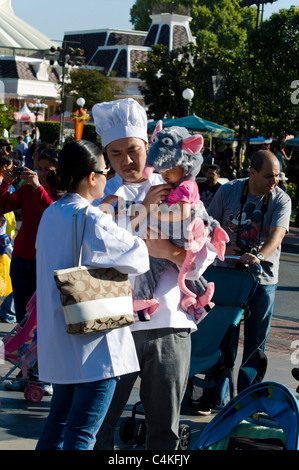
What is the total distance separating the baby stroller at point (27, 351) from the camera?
223 inches

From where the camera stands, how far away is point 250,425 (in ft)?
11.2

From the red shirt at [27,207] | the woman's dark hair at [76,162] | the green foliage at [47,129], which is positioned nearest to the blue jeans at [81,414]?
the woman's dark hair at [76,162]

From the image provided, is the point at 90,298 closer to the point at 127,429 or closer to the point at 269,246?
the point at 127,429

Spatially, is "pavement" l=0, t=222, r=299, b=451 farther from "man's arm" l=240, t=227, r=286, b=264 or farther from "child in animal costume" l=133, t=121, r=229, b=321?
"child in animal costume" l=133, t=121, r=229, b=321

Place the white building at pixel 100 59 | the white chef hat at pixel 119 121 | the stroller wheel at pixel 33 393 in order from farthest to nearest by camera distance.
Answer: the white building at pixel 100 59, the stroller wheel at pixel 33 393, the white chef hat at pixel 119 121

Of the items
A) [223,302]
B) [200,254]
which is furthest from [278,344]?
[200,254]

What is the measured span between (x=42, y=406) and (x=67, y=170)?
283 centimetres

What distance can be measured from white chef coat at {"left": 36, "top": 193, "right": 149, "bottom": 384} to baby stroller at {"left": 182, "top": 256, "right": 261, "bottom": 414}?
1991 millimetres

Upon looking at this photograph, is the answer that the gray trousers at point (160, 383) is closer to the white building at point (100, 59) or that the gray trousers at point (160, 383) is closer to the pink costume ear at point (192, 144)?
the pink costume ear at point (192, 144)

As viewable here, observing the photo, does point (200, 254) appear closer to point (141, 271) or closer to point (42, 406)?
point (141, 271)

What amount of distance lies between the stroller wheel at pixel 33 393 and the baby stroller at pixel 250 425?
8.47 ft

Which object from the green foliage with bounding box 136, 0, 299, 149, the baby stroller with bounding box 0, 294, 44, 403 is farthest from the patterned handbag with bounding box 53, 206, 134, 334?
the green foliage with bounding box 136, 0, 299, 149

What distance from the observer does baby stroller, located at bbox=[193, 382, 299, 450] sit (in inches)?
123
